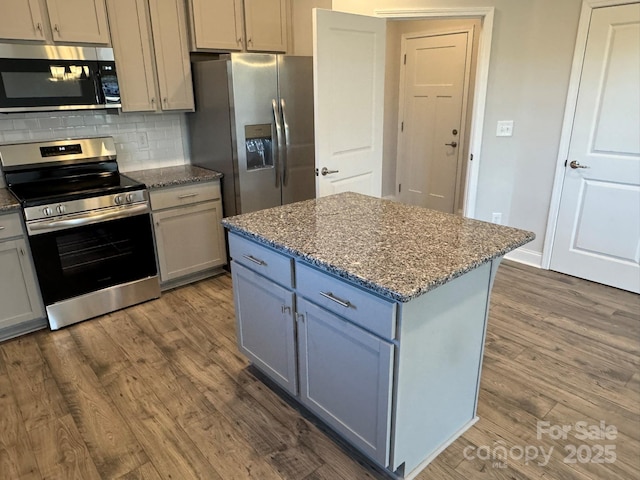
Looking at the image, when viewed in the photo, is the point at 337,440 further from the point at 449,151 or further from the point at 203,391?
the point at 449,151

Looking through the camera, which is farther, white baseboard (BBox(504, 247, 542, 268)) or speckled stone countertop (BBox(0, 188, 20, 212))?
white baseboard (BBox(504, 247, 542, 268))

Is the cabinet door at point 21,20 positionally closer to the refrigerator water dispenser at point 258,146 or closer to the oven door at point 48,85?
the oven door at point 48,85

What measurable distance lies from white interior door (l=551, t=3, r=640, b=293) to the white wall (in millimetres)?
156

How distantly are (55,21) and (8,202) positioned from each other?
3.75 ft

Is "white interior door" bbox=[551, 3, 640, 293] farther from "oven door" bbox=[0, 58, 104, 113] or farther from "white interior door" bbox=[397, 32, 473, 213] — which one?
"oven door" bbox=[0, 58, 104, 113]

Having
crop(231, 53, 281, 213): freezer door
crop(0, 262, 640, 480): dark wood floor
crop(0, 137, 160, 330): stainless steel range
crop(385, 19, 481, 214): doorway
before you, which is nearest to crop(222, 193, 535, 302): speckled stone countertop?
crop(0, 262, 640, 480): dark wood floor

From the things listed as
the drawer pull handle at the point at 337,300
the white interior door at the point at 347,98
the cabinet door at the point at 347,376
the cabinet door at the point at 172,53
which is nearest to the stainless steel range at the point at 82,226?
the cabinet door at the point at 172,53

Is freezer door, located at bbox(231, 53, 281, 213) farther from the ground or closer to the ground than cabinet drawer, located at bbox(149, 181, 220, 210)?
farther from the ground

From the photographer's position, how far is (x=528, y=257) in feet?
12.6

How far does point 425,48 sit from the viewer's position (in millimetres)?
4941

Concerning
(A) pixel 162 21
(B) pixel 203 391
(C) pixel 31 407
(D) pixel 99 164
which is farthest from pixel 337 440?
(A) pixel 162 21

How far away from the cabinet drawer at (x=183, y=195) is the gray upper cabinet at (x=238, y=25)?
1041 mm

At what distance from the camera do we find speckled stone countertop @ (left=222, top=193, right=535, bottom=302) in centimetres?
148

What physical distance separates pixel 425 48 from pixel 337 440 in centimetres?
439
